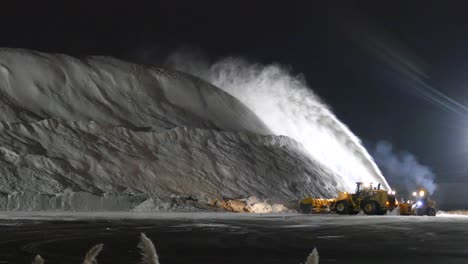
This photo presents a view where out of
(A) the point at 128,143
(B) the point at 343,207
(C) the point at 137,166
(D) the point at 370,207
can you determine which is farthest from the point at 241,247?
(A) the point at 128,143

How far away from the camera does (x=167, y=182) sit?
53.3 m

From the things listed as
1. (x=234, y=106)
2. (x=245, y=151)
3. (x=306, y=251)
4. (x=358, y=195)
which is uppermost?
(x=234, y=106)

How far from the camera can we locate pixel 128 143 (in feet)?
189

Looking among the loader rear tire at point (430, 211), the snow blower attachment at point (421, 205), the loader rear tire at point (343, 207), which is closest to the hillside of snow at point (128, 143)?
the loader rear tire at point (343, 207)

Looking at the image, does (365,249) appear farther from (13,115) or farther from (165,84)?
(165,84)

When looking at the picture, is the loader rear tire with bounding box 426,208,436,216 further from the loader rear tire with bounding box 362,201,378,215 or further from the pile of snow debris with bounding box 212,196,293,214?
the pile of snow debris with bounding box 212,196,293,214

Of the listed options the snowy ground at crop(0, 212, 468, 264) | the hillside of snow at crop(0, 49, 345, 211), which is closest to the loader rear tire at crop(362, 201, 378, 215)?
the hillside of snow at crop(0, 49, 345, 211)

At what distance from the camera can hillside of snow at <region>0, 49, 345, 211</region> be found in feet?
158

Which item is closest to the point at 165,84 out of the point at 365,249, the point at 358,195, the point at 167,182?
the point at 167,182

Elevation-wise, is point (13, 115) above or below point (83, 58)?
below

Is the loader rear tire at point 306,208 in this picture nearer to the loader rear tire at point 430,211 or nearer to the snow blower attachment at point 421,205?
the snow blower attachment at point 421,205

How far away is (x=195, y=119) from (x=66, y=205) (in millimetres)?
24662

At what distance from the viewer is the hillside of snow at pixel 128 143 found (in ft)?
158

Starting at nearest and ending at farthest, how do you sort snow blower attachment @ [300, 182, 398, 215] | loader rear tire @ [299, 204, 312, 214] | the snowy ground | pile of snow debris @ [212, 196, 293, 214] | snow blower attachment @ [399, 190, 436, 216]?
the snowy ground → snow blower attachment @ [300, 182, 398, 215] → loader rear tire @ [299, 204, 312, 214] → snow blower attachment @ [399, 190, 436, 216] → pile of snow debris @ [212, 196, 293, 214]
